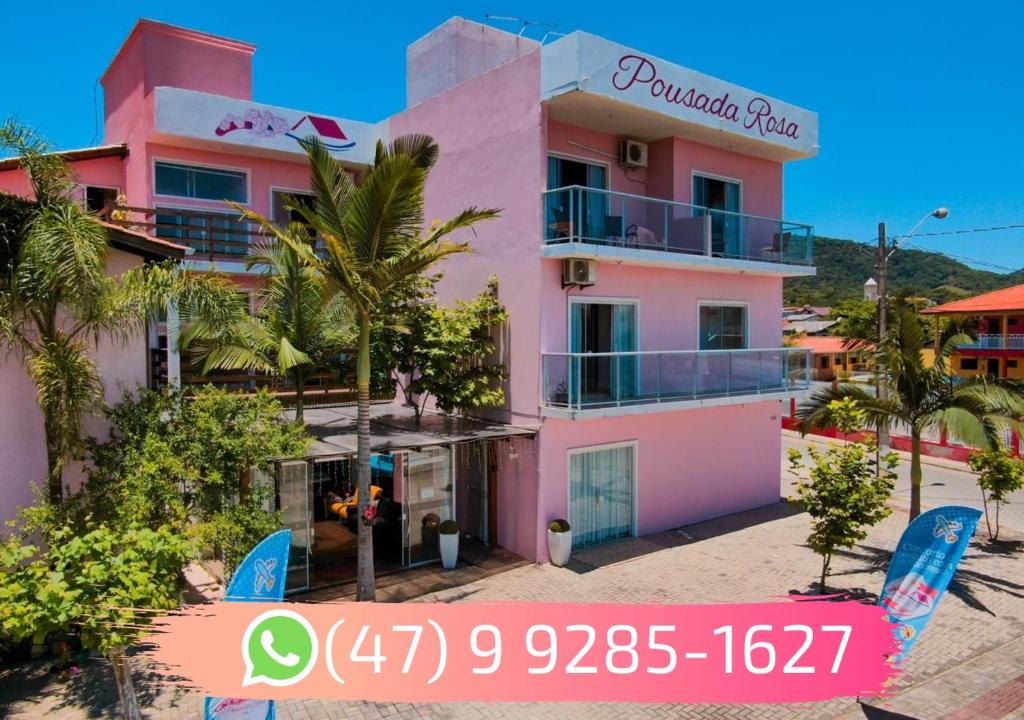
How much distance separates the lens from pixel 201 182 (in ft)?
57.8

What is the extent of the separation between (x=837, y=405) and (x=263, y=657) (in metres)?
9.89

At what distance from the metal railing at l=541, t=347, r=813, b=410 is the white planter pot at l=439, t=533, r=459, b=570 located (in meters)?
3.20

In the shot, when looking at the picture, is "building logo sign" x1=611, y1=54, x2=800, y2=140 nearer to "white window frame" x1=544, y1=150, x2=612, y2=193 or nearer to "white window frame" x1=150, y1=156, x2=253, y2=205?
"white window frame" x1=544, y1=150, x2=612, y2=193

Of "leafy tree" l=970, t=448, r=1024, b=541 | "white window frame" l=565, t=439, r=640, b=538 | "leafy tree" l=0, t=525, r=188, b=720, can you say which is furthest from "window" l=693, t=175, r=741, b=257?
"leafy tree" l=0, t=525, r=188, b=720

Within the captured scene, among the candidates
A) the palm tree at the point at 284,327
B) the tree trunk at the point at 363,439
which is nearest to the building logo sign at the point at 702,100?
the palm tree at the point at 284,327

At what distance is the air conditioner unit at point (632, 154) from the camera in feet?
51.3

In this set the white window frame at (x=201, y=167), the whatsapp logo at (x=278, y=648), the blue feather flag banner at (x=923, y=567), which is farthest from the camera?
the white window frame at (x=201, y=167)

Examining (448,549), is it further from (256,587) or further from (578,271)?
Result: (256,587)

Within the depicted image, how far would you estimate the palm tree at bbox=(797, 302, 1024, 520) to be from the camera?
12.5 m

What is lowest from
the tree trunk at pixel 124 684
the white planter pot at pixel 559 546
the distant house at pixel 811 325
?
the white planter pot at pixel 559 546

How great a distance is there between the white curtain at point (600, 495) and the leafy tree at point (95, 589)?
9.25 meters

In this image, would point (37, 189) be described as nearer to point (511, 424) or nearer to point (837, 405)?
point (511, 424)

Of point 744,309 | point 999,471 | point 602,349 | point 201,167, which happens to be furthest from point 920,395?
point 201,167

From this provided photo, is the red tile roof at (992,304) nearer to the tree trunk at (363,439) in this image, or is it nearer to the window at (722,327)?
the window at (722,327)
